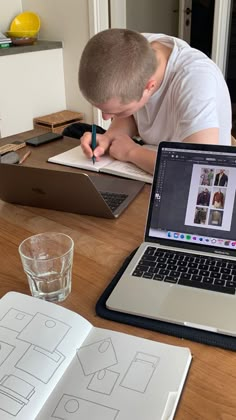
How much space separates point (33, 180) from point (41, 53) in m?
2.73

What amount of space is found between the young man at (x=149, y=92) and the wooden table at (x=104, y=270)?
226 millimetres

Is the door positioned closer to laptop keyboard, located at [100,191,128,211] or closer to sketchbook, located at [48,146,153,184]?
sketchbook, located at [48,146,153,184]

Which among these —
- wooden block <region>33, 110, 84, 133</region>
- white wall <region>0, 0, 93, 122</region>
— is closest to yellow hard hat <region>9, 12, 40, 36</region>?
white wall <region>0, 0, 93, 122</region>

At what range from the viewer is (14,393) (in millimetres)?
583

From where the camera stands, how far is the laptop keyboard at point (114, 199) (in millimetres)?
1132

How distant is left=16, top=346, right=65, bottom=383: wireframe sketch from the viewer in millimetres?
611

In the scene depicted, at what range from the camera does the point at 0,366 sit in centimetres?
62

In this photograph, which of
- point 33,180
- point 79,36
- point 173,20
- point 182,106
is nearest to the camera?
point 33,180

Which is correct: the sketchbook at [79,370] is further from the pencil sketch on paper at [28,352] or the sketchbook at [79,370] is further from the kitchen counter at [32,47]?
the kitchen counter at [32,47]

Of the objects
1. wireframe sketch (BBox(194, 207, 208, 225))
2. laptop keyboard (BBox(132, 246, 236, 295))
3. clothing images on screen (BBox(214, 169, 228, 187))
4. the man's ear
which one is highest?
the man's ear

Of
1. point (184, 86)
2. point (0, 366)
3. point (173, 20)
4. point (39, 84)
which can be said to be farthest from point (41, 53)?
point (0, 366)

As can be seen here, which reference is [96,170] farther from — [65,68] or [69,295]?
[65,68]

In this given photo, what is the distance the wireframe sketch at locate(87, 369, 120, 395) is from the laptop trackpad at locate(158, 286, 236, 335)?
143 mm

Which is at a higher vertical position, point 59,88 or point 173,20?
point 173,20
